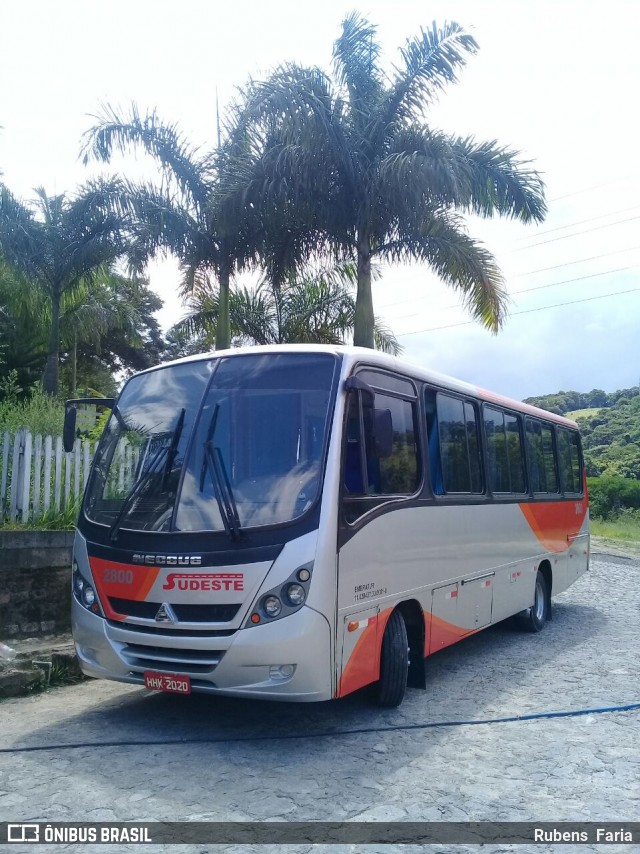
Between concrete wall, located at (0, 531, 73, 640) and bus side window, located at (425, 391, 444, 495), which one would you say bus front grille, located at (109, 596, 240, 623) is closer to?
bus side window, located at (425, 391, 444, 495)

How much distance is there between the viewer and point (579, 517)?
1334 centimetres

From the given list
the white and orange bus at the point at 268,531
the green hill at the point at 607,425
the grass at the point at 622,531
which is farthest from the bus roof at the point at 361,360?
the green hill at the point at 607,425

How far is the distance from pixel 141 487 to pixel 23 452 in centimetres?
370

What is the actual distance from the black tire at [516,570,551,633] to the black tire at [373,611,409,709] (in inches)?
171

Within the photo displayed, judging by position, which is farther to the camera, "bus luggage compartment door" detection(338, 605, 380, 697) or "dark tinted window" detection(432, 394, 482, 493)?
"dark tinted window" detection(432, 394, 482, 493)

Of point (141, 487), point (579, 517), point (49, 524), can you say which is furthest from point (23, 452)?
point (579, 517)

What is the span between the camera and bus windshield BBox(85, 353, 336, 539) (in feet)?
19.3

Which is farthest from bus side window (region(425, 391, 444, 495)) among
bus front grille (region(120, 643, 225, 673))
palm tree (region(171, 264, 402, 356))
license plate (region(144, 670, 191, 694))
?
palm tree (region(171, 264, 402, 356))

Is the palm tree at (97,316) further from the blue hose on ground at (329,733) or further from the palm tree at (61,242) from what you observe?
the blue hose on ground at (329,733)

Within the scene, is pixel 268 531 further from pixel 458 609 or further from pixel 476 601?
pixel 476 601

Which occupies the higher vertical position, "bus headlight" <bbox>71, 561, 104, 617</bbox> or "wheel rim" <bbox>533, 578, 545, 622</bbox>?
"bus headlight" <bbox>71, 561, 104, 617</bbox>

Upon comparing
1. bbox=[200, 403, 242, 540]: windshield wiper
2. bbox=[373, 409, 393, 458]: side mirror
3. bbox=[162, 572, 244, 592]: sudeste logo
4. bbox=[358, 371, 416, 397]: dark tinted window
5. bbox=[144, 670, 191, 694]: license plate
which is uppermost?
bbox=[358, 371, 416, 397]: dark tinted window

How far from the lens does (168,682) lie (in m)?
5.81

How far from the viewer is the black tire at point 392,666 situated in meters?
6.62
